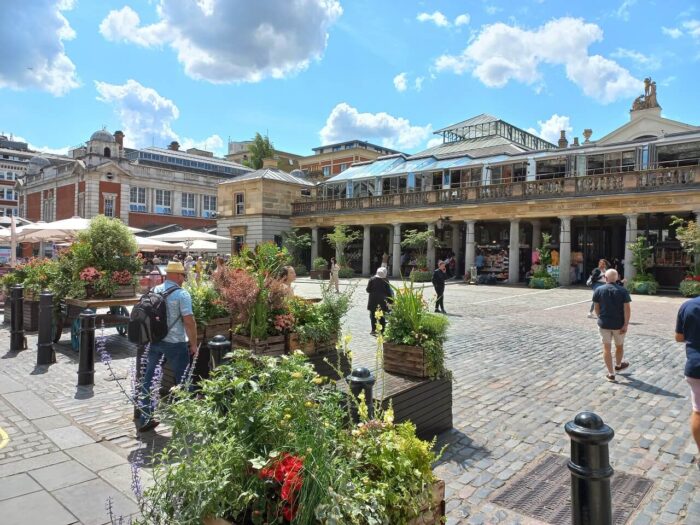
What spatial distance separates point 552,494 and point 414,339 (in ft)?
6.10

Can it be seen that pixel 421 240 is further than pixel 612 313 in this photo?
Yes

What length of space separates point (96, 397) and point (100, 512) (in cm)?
319

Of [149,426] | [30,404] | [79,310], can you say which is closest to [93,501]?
[149,426]

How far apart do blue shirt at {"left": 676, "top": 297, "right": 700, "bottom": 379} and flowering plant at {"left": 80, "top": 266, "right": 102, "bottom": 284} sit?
9484mm

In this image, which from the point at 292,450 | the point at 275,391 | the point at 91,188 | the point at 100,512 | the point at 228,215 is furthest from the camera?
the point at 91,188

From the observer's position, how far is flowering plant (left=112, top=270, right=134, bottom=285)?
9.59 meters

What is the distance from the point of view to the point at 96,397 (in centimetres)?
623

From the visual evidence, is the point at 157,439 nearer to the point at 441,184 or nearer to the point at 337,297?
the point at 337,297

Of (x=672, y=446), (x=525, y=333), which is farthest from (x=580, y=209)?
(x=672, y=446)

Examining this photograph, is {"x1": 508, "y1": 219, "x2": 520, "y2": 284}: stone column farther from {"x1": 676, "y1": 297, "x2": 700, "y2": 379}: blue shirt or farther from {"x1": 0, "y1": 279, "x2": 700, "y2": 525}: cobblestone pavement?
{"x1": 676, "y1": 297, "x2": 700, "y2": 379}: blue shirt

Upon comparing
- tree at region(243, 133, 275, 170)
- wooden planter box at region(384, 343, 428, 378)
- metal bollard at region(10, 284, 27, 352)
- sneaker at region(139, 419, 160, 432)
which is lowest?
sneaker at region(139, 419, 160, 432)

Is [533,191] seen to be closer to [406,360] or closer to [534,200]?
[534,200]

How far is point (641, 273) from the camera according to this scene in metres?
22.5

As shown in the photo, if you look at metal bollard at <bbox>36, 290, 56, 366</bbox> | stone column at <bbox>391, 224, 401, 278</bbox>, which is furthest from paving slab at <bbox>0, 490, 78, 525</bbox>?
stone column at <bbox>391, 224, 401, 278</bbox>
